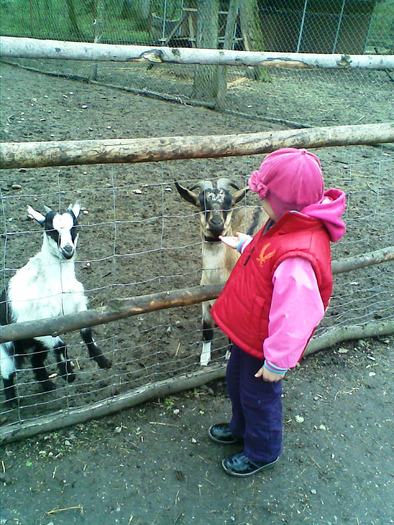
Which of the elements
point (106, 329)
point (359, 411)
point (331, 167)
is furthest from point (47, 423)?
point (331, 167)

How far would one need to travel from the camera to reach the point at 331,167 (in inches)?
272

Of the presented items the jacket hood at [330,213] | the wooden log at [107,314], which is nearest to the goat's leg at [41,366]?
the wooden log at [107,314]

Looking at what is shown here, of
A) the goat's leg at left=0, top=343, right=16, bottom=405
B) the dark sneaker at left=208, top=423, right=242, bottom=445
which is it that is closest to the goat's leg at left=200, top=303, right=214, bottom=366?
the dark sneaker at left=208, top=423, right=242, bottom=445

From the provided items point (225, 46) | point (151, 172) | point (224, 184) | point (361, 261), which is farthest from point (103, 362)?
point (225, 46)

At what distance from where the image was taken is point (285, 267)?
1979 millimetres

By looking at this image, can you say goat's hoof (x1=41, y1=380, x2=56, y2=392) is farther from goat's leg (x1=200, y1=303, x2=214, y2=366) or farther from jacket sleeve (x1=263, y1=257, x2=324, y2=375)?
jacket sleeve (x1=263, y1=257, x2=324, y2=375)

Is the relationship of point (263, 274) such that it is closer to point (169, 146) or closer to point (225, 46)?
point (169, 146)

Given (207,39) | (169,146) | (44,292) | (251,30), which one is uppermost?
(251,30)

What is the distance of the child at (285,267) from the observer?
1938mm

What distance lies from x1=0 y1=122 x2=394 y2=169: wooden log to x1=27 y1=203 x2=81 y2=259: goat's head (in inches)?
27.9

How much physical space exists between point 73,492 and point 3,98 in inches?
306

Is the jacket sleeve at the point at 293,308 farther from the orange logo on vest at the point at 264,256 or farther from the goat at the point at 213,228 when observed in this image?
the goat at the point at 213,228

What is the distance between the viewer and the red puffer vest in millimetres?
1978

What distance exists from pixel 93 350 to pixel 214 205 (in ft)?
4.14
